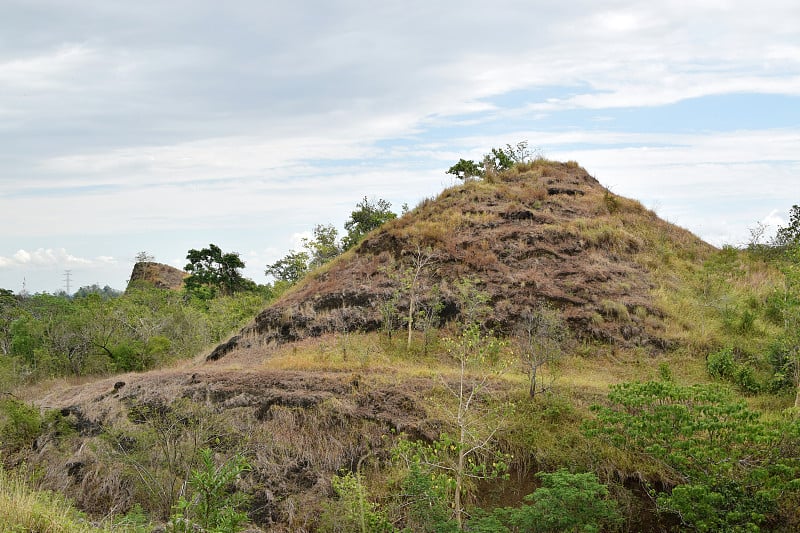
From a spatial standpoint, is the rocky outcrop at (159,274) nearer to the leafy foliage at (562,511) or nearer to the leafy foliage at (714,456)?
the leafy foliage at (562,511)

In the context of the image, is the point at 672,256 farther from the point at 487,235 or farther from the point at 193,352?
the point at 193,352

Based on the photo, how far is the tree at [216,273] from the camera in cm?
3762

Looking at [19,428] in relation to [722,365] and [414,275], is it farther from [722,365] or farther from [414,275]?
[722,365]

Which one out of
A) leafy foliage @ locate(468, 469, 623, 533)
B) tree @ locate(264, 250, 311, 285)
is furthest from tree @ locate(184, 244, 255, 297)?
leafy foliage @ locate(468, 469, 623, 533)

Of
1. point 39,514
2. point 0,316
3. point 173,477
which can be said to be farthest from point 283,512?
point 0,316

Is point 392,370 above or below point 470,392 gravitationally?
above

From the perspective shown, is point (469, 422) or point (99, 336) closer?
point (469, 422)

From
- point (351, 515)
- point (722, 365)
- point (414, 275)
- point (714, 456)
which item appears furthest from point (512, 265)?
point (351, 515)

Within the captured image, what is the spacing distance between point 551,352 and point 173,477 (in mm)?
8787

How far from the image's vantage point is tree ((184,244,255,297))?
37625mm

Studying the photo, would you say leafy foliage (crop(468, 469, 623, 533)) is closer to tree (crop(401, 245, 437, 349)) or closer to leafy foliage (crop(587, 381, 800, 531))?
leafy foliage (crop(587, 381, 800, 531))

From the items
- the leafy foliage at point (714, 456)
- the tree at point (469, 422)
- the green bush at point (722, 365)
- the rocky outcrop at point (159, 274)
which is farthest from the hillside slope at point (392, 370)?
the rocky outcrop at point (159, 274)

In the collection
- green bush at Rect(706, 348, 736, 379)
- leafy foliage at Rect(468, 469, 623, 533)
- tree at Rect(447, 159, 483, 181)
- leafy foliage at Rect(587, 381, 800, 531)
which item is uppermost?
tree at Rect(447, 159, 483, 181)

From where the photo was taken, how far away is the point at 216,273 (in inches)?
1500
